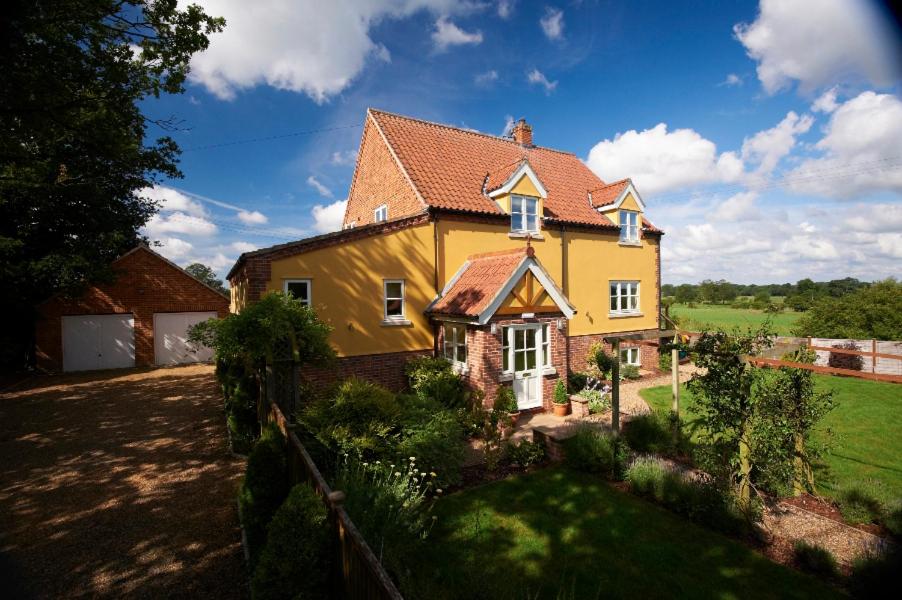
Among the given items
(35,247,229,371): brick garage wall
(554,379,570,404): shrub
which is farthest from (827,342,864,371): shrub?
(35,247,229,371): brick garage wall

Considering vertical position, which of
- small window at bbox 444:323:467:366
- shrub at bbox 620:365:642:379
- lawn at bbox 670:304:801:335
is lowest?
shrub at bbox 620:365:642:379

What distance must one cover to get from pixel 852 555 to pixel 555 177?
17173 mm

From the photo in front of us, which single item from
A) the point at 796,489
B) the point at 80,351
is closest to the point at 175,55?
the point at 796,489

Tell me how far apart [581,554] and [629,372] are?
1338 cm

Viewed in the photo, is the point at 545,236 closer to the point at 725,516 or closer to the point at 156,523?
the point at 725,516

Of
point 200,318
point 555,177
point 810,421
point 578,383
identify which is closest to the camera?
point 810,421

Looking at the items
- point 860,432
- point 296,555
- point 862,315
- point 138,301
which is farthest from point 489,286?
point 862,315

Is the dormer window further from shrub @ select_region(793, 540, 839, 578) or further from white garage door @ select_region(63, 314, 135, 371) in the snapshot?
white garage door @ select_region(63, 314, 135, 371)

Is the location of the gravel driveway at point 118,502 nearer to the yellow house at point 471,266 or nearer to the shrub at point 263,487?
the shrub at point 263,487

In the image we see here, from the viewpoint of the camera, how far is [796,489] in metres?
7.15

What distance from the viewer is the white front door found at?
41.5ft

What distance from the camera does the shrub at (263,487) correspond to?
5633 millimetres

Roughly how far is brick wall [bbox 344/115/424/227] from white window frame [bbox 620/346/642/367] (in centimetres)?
1187

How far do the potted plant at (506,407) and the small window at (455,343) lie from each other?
5.36ft
